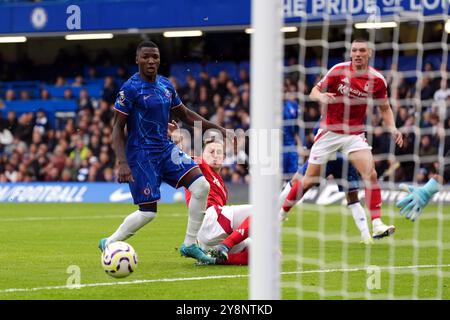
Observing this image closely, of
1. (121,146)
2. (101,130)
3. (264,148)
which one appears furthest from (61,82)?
(264,148)

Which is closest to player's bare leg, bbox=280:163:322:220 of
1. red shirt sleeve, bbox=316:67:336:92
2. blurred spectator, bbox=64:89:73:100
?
red shirt sleeve, bbox=316:67:336:92

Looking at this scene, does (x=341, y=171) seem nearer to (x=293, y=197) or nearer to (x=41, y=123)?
(x=293, y=197)

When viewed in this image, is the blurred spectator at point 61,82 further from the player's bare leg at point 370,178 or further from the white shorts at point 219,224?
the white shorts at point 219,224

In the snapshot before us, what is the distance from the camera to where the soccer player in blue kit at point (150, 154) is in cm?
871

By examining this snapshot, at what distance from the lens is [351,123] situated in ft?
36.0

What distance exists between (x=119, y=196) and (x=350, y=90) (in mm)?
10705

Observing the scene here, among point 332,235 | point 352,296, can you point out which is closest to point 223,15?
point 332,235

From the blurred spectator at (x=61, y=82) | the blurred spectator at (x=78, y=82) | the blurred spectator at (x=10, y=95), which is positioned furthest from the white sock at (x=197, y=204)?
the blurred spectator at (x=10, y=95)

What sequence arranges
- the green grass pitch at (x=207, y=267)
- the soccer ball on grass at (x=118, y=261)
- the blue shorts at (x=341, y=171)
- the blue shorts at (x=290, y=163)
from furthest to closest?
the blue shorts at (x=290, y=163) < the blue shorts at (x=341, y=171) < the soccer ball on grass at (x=118, y=261) < the green grass pitch at (x=207, y=267)

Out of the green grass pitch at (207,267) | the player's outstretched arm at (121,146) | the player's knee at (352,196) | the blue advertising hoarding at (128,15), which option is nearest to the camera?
the green grass pitch at (207,267)

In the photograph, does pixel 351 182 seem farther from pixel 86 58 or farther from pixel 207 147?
pixel 86 58

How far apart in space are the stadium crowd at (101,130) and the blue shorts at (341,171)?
5473 millimetres

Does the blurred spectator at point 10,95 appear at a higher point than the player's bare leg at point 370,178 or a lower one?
lower

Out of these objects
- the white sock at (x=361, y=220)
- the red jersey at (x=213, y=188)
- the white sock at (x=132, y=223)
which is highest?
the red jersey at (x=213, y=188)
